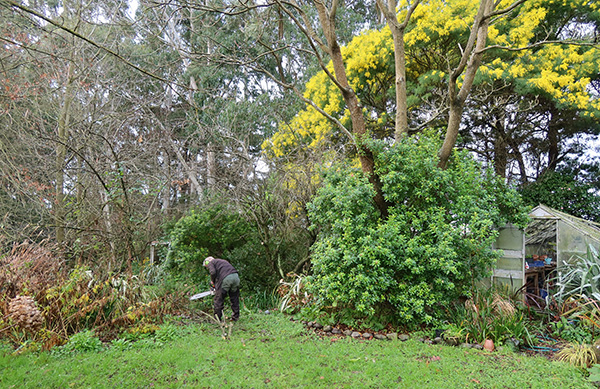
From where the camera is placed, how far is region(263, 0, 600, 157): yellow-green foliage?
340 inches

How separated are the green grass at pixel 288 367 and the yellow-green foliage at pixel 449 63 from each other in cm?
475

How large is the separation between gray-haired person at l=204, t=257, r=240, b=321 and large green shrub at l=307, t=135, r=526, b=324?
1.34 meters

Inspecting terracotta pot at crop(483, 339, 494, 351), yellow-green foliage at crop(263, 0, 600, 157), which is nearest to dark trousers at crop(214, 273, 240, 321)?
yellow-green foliage at crop(263, 0, 600, 157)

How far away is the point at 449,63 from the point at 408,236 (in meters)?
5.93

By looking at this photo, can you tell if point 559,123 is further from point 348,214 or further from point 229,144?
point 229,144

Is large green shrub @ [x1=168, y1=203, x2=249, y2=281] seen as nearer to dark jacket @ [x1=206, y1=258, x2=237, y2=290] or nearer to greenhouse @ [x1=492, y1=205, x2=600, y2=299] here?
dark jacket @ [x1=206, y1=258, x2=237, y2=290]

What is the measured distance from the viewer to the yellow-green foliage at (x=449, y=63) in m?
8.65

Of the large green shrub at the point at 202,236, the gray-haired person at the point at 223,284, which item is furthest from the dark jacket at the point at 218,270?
the large green shrub at the point at 202,236

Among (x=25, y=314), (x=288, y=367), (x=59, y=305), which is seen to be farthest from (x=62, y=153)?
(x=288, y=367)

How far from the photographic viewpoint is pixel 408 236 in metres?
5.69

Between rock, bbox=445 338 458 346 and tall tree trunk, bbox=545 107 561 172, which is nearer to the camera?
rock, bbox=445 338 458 346

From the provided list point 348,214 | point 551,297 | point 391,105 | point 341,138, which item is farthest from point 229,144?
point 551,297

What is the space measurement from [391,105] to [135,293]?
9.63 meters

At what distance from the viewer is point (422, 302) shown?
16.8ft
